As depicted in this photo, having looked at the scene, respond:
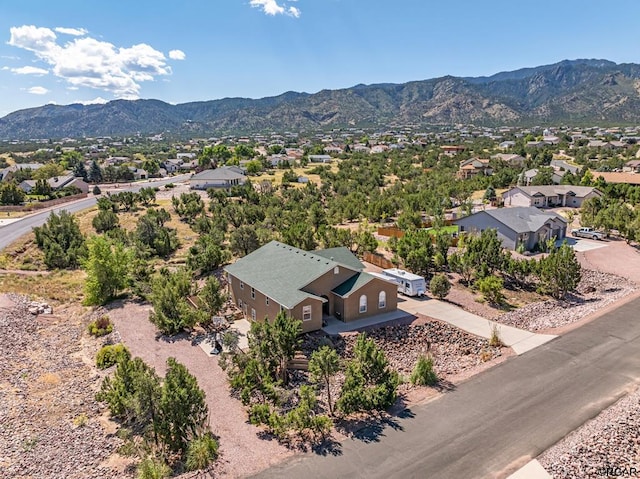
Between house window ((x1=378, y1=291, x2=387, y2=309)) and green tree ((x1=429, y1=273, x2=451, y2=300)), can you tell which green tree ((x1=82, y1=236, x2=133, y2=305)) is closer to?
house window ((x1=378, y1=291, x2=387, y2=309))

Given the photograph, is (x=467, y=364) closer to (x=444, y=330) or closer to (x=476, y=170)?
(x=444, y=330)

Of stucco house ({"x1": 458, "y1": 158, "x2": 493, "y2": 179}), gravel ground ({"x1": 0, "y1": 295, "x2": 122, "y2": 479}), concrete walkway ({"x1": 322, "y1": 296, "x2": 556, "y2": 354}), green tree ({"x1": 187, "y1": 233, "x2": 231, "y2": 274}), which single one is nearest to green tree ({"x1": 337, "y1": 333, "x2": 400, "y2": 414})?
concrete walkway ({"x1": 322, "y1": 296, "x2": 556, "y2": 354})

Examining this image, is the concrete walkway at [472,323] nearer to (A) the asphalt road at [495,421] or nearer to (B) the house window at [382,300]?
(A) the asphalt road at [495,421]

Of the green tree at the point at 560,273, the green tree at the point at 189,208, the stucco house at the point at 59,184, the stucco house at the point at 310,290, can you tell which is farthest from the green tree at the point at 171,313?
the stucco house at the point at 59,184

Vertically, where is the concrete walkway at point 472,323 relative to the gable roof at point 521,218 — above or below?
below

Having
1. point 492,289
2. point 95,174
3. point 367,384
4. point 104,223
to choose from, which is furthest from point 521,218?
point 95,174

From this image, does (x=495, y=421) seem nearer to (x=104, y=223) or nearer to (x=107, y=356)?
(x=107, y=356)
